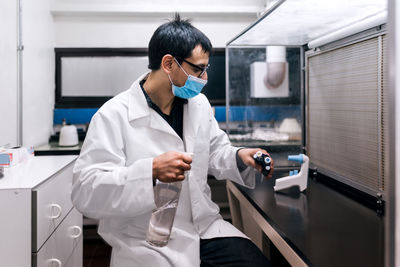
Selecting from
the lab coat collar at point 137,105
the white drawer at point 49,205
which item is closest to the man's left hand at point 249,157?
the lab coat collar at point 137,105

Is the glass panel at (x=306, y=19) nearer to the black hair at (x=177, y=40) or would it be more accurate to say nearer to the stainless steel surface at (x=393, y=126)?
the black hair at (x=177, y=40)

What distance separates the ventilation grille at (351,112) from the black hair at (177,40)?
0.68 meters

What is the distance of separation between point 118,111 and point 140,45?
207 cm

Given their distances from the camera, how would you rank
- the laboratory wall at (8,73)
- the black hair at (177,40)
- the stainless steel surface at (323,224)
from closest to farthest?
the stainless steel surface at (323,224) < the black hair at (177,40) < the laboratory wall at (8,73)

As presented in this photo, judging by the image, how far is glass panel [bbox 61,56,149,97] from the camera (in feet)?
10.2

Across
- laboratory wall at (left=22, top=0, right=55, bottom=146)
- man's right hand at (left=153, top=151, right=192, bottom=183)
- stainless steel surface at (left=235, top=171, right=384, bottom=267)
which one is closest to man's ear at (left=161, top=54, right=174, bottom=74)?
man's right hand at (left=153, top=151, right=192, bottom=183)

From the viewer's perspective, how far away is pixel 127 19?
3.09m

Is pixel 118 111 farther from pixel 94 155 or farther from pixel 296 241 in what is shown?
pixel 296 241

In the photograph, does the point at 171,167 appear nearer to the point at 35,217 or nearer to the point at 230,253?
the point at 230,253

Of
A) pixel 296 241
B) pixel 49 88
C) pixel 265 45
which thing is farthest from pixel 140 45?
pixel 296 241

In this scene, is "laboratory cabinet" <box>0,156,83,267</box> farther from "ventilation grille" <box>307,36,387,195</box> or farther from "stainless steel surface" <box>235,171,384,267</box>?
"ventilation grille" <box>307,36,387,195</box>

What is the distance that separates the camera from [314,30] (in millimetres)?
1623

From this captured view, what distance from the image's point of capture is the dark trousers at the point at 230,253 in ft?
3.78

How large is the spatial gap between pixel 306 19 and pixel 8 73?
183 cm
